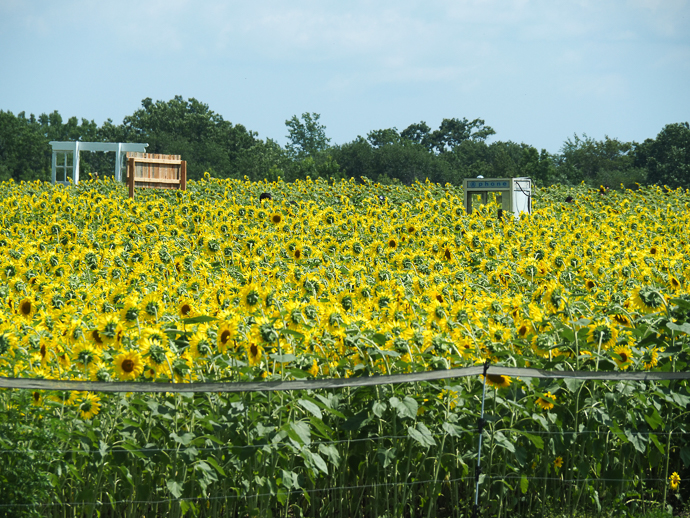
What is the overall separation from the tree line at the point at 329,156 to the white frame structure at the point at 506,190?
1504 inches

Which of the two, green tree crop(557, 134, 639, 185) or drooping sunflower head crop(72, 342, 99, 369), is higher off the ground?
green tree crop(557, 134, 639, 185)

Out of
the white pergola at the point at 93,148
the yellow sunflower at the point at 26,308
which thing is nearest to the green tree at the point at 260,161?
the white pergola at the point at 93,148

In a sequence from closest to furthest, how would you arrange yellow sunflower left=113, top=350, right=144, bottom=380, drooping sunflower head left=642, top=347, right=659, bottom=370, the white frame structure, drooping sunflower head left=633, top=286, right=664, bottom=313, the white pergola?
yellow sunflower left=113, top=350, right=144, bottom=380 → drooping sunflower head left=642, top=347, right=659, bottom=370 → drooping sunflower head left=633, top=286, right=664, bottom=313 → the white frame structure → the white pergola

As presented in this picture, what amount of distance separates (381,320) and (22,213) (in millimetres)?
10857

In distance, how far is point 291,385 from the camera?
11.3 ft

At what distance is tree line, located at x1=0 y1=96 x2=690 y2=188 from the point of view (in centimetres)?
6353

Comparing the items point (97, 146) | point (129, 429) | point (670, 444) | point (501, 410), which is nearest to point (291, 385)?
point (129, 429)

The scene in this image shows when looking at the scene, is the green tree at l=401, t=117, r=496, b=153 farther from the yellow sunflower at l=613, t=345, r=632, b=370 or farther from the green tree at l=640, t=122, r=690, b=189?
the yellow sunflower at l=613, t=345, r=632, b=370

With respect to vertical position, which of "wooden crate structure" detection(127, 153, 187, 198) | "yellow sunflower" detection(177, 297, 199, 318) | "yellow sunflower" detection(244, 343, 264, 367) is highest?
"wooden crate structure" detection(127, 153, 187, 198)

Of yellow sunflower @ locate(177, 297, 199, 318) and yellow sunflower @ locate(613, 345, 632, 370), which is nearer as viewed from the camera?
yellow sunflower @ locate(613, 345, 632, 370)

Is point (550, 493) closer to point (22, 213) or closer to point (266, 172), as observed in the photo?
point (22, 213)

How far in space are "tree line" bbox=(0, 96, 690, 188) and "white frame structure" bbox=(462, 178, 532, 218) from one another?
38.2 metres

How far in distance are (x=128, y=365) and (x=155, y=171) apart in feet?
57.0

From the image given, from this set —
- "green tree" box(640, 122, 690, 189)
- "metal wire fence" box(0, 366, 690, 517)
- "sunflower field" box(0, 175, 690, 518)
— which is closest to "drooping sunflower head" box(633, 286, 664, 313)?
"sunflower field" box(0, 175, 690, 518)
